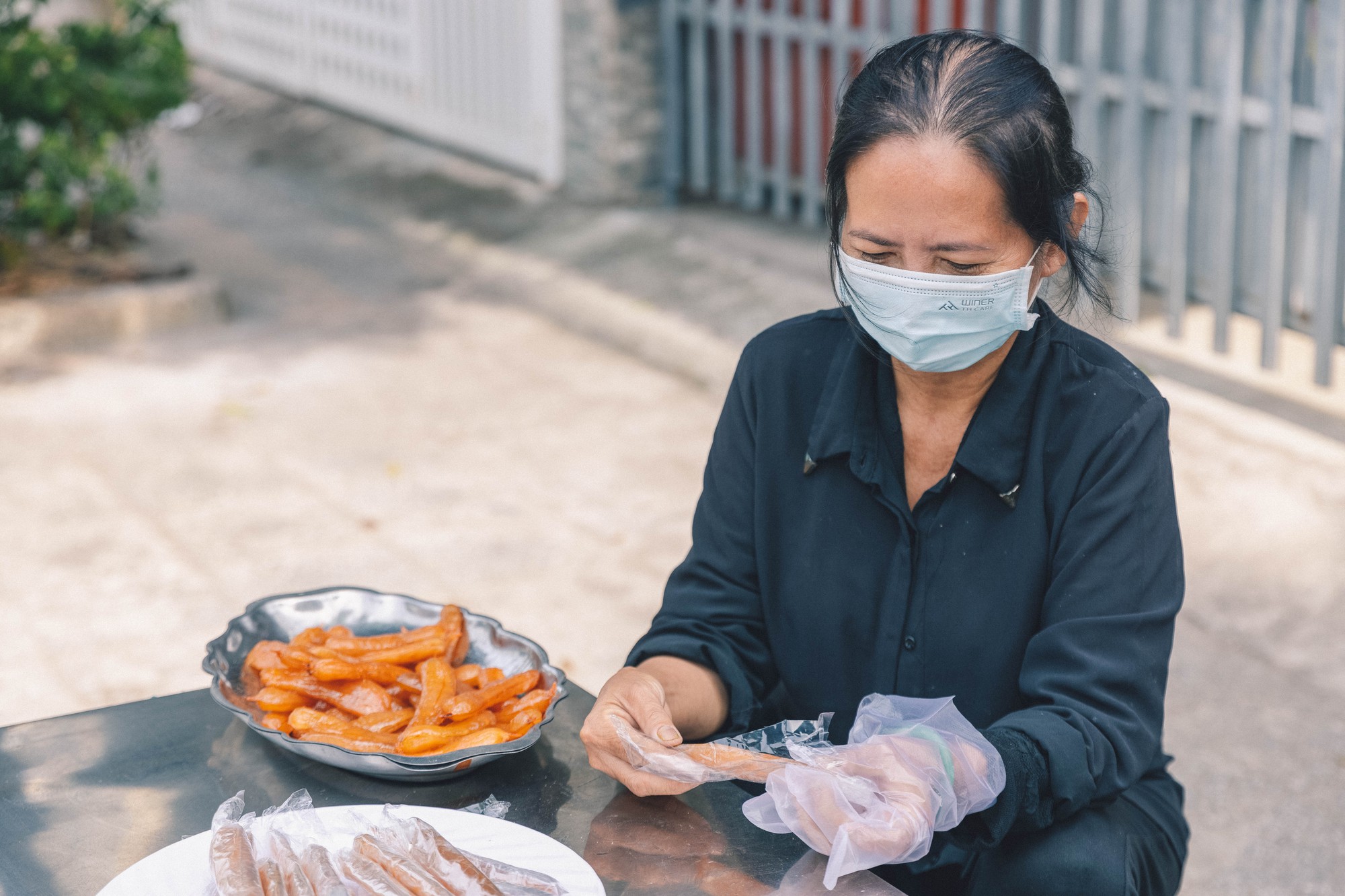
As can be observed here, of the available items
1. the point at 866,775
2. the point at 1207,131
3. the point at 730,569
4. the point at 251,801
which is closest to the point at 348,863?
the point at 251,801

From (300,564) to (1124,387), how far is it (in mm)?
2739

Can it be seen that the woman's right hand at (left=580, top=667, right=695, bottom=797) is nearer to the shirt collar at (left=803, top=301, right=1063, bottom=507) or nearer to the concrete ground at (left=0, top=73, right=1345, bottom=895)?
the shirt collar at (left=803, top=301, right=1063, bottom=507)

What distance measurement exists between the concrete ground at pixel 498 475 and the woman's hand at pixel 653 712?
4.54 ft

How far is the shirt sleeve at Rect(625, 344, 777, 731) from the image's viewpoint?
1.92 metres

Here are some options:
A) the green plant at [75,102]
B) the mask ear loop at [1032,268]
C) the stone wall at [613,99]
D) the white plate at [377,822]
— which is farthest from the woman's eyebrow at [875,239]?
the stone wall at [613,99]

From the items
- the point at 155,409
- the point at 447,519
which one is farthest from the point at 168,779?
the point at 155,409

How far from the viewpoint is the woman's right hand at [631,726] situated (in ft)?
5.07

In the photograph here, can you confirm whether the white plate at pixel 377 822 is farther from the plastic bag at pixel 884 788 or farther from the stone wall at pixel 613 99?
the stone wall at pixel 613 99

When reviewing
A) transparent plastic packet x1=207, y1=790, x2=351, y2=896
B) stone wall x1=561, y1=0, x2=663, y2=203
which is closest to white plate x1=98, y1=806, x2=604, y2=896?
transparent plastic packet x1=207, y1=790, x2=351, y2=896

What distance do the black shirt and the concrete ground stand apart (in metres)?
1.23

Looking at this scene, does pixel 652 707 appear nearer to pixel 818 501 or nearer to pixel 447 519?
pixel 818 501

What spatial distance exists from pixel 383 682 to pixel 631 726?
33 centimetres

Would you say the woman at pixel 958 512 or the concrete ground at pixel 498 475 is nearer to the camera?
the woman at pixel 958 512

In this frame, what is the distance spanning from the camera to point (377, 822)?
1.48 metres
